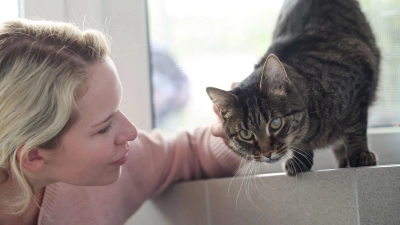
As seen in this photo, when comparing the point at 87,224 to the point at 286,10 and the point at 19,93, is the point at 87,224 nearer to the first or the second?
the point at 19,93

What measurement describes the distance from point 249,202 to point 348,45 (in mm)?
449

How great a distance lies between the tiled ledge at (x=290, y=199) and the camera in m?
0.98

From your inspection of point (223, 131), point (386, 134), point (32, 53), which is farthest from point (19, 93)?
point (386, 134)

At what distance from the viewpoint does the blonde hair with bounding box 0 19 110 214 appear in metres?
0.95

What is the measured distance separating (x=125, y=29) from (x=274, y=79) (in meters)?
0.62

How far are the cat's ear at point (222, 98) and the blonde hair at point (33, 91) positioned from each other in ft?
0.92

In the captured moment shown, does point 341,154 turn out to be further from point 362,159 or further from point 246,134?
point 246,134

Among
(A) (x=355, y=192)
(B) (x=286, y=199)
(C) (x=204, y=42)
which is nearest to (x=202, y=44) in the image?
(C) (x=204, y=42)

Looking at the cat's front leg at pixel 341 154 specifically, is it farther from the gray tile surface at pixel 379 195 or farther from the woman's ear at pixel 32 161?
the woman's ear at pixel 32 161

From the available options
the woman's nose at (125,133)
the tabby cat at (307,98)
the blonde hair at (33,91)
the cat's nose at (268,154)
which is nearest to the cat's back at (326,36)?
the tabby cat at (307,98)

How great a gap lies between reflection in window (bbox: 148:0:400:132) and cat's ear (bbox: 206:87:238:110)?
386 millimetres

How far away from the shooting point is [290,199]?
1.10 meters

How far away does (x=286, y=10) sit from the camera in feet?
4.46

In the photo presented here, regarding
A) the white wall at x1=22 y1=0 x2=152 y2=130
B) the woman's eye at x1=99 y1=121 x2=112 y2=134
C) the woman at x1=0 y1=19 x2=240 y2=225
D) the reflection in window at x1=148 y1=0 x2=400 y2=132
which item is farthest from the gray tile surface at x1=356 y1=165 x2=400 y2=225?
the white wall at x1=22 y1=0 x2=152 y2=130
